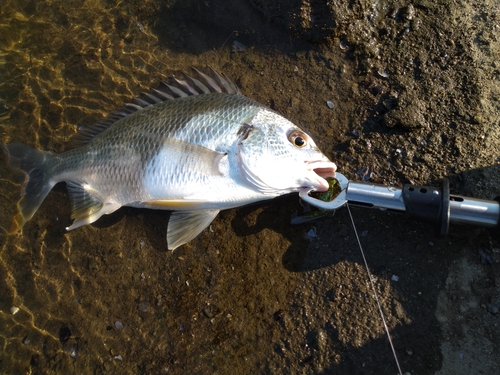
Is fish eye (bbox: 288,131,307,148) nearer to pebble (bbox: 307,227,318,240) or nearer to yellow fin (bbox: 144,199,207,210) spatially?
pebble (bbox: 307,227,318,240)

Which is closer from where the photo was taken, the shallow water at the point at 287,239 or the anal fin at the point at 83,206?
the shallow water at the point at 287,239

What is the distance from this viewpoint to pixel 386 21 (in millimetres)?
3281

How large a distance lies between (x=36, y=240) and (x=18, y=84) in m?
1.65

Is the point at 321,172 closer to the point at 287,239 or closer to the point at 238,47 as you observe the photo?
the point at 287,239

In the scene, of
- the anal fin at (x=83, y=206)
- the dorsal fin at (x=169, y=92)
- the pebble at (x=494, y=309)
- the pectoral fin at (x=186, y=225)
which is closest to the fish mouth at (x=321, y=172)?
the pectoral fin at (x=186, y=225)

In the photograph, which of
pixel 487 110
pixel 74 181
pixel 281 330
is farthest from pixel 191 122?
pixel 487 110

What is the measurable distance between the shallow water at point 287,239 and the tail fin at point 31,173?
159 mm

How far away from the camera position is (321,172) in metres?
2.81

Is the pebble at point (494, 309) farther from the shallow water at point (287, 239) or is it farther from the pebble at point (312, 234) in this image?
the pebble at point (312, 234)

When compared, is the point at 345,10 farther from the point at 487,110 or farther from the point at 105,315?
the point at 105,315

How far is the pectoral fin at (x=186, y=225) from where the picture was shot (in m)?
2.97

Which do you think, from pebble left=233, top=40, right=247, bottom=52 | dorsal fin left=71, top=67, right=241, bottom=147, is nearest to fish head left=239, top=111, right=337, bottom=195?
dorsal fin left=71, top=67, right=241, bottom=147

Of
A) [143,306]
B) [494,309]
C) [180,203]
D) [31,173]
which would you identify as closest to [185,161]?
[180,203]

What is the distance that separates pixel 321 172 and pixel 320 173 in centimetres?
1
